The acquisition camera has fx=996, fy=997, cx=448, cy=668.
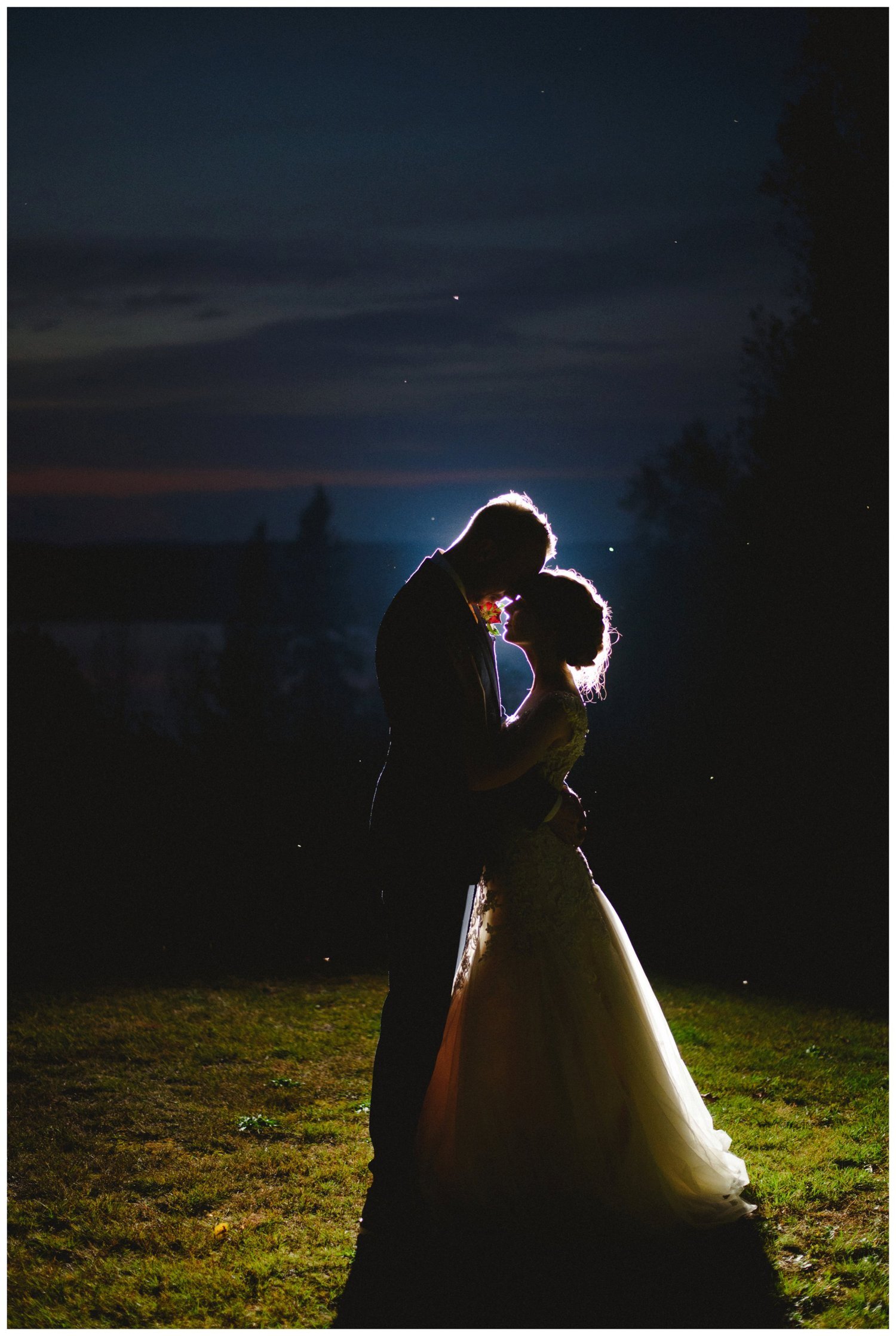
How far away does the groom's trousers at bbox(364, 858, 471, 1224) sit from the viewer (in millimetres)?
3652

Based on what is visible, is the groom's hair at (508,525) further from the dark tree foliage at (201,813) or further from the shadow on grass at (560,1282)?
the dark tree foliage at (201,813)

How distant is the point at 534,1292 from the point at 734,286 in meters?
9.09

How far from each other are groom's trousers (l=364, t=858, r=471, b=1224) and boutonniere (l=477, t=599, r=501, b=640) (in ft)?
3.23

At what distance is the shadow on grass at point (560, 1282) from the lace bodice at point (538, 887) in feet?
2.94

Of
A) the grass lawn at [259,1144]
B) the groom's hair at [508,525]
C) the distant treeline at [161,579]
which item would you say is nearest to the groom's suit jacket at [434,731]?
the groom's hair at [508,525]

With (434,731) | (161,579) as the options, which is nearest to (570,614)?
(434,731)

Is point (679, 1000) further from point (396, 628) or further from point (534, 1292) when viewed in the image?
point (396, 628)

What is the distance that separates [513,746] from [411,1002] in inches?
40.2

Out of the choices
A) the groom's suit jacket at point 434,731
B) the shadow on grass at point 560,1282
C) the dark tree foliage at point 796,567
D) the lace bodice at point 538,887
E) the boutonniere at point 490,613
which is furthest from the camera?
the dark tree foliage at point 796,567

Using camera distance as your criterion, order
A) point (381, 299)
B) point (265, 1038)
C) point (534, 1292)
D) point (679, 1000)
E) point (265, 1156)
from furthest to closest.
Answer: point (381, 299), point (679, 1000), point (265, 1038), point (265, 1156), point (534, 1292)

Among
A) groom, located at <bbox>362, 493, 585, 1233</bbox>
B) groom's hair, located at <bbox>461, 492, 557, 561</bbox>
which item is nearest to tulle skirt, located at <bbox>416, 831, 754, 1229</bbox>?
groom, located at <bbox>362, 493, 585, 1233</bbox>

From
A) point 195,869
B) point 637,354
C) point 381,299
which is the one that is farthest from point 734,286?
point 195,869

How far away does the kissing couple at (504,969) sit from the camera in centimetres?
348

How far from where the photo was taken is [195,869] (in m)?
8.97
